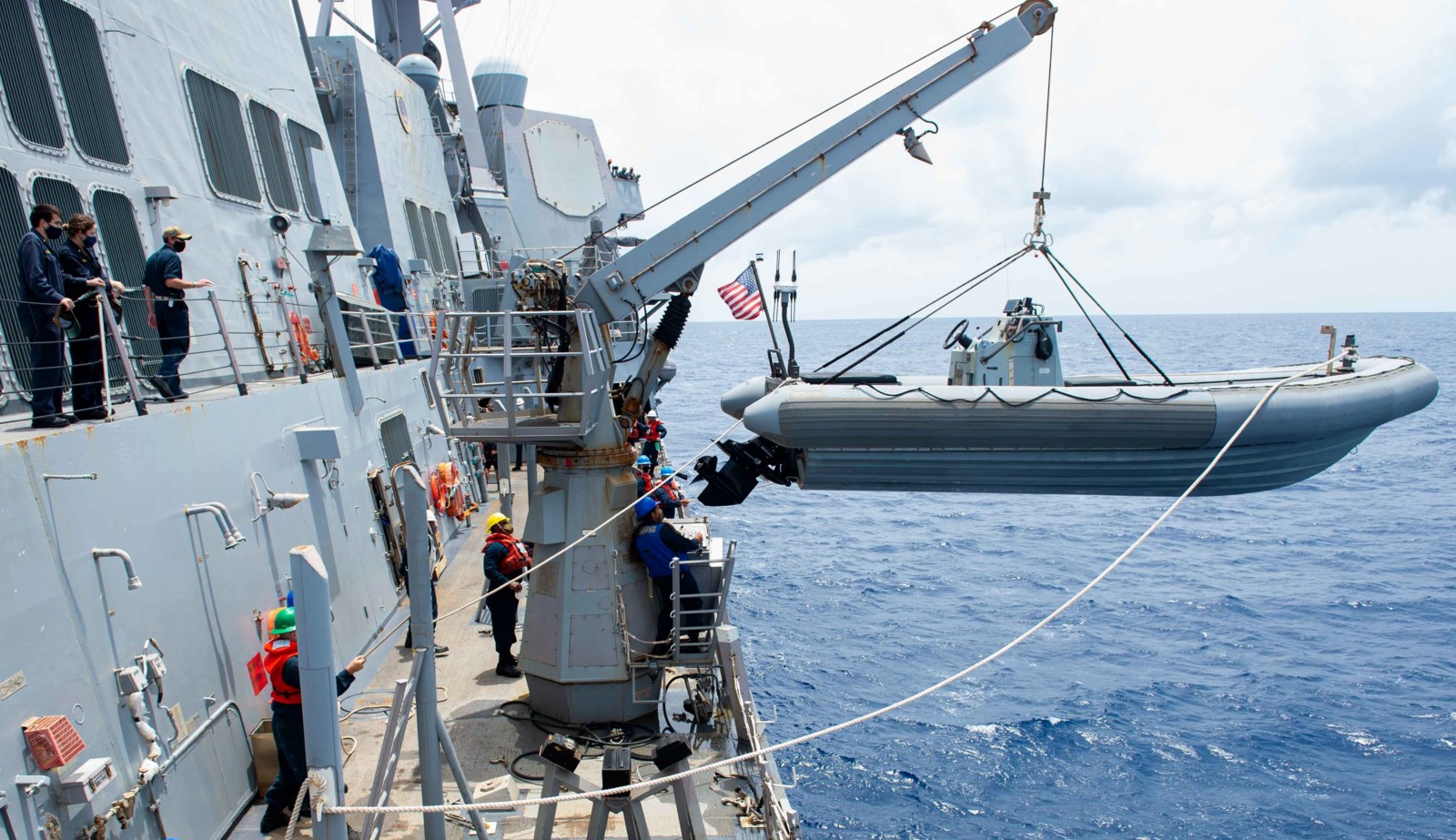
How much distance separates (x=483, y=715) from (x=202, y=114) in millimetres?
5889

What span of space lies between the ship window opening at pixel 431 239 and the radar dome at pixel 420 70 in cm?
478

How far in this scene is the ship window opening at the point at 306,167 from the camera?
10.4m

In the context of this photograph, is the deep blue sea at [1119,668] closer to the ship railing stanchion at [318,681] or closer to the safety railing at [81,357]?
the ship railing stanchion at [318,681]

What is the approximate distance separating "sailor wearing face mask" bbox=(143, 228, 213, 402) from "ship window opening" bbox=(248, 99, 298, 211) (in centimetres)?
363

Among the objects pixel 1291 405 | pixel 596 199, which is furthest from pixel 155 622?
pixel 596 199

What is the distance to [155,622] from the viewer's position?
495 centimetres

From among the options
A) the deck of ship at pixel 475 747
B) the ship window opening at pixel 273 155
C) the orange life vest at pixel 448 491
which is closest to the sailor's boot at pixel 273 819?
the deck of ship at pixel 475 747

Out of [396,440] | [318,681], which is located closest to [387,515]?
[396,440]

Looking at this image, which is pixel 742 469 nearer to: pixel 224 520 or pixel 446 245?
pixel 224 520

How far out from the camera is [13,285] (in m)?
5.70

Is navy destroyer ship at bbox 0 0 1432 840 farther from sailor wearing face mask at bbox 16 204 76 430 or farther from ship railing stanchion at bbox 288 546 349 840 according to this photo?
sailor wearing face mask at bbox 16 204 76 430

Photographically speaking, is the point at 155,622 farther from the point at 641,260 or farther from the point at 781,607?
the point at 781,607

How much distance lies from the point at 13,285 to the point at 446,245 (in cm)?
1341

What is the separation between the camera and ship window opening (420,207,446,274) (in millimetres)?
17469
